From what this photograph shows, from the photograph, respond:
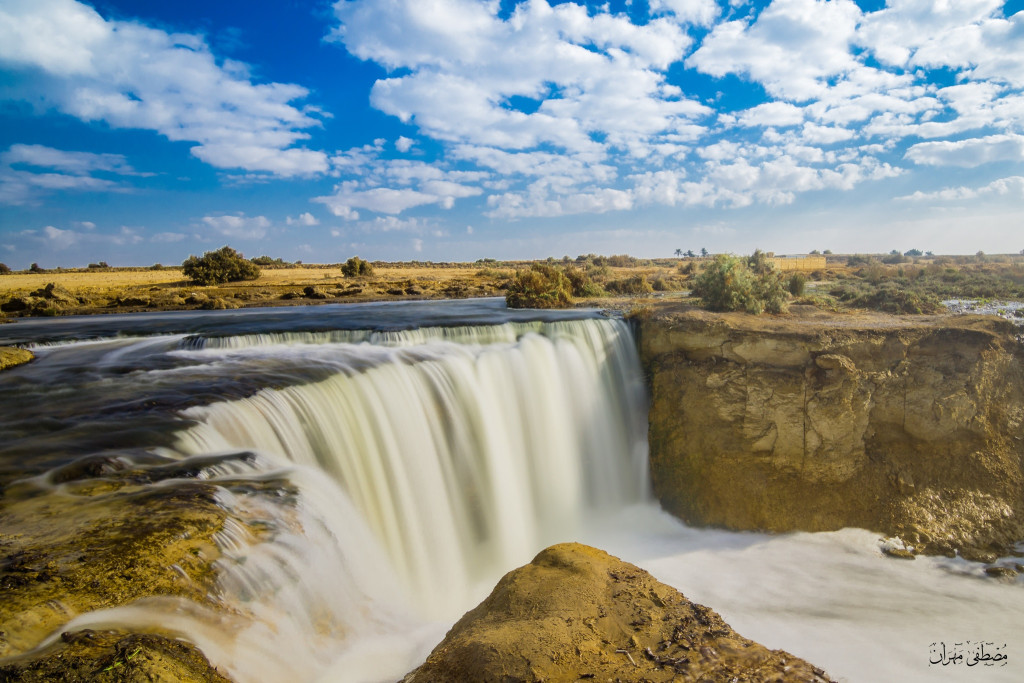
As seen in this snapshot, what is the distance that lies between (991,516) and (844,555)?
3068mm

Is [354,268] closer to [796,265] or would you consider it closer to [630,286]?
[630,286]

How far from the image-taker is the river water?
4676mm

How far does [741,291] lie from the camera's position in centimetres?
1319

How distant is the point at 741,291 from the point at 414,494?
9.90 meters

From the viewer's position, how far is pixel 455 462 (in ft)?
28.8

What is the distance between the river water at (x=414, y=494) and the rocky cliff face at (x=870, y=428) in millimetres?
793

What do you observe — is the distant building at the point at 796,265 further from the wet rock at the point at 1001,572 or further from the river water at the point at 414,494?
the river water at the point at 414,494

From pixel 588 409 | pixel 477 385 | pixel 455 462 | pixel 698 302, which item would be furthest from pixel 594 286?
pixel 455 462

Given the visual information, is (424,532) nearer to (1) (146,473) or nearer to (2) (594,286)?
(1) (146,473)

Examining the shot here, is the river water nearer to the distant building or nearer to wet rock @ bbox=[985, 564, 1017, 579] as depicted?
wet rock @ bbox=[985, 564, 1017, 579]

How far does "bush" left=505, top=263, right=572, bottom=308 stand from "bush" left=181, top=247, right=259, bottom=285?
19.0m

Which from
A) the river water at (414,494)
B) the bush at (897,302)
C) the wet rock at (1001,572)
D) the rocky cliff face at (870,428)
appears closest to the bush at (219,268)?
the river water at (414,494)

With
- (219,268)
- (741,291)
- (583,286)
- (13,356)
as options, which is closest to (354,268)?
(219,268)

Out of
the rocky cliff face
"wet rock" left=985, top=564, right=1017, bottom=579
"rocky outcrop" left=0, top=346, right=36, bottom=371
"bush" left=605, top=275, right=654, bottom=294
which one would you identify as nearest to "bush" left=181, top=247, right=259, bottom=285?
"rocky outcrop" left=0, top=346, right=36, bottom=371
